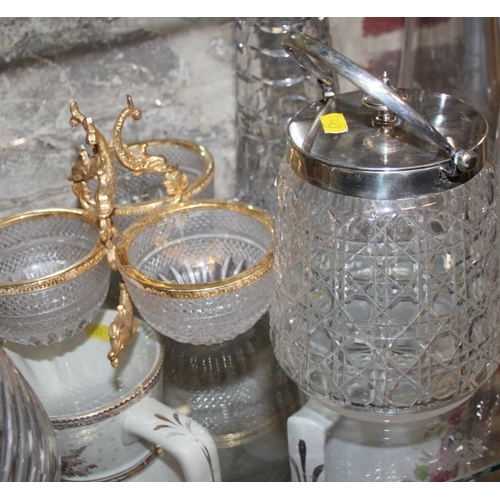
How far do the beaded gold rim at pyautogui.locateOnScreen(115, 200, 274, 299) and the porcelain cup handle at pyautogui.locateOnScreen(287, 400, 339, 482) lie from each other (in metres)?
0.11

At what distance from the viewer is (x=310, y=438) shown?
0.54 m

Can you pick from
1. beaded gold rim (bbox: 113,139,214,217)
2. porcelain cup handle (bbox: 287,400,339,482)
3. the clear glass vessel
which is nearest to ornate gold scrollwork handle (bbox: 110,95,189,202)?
beaded gold rim (bbox: 113,139,214,217)

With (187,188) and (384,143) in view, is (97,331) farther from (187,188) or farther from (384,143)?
(384,143)

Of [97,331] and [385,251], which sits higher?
[385,251]

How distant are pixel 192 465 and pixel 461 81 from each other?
0.44 m

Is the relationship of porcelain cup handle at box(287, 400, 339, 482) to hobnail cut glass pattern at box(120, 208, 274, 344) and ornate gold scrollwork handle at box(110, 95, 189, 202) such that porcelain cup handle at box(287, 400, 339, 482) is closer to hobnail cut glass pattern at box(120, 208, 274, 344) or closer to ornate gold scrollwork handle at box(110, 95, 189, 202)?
hobnail cut glass pattern at box(120, 208, 274, 344)

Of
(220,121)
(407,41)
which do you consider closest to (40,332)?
(220,121)

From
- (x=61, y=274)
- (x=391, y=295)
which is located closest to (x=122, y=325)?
(x=61, y=274)

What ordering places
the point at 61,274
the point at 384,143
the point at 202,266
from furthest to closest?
the point at 202,266 < the point at 61,274 < the point at 384,143

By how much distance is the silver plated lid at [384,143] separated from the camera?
41 cm

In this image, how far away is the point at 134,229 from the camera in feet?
1.91

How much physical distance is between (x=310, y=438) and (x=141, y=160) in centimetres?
26

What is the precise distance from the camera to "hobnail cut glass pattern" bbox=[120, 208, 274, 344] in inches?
21.0

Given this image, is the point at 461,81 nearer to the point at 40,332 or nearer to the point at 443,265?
the point at 443,265
